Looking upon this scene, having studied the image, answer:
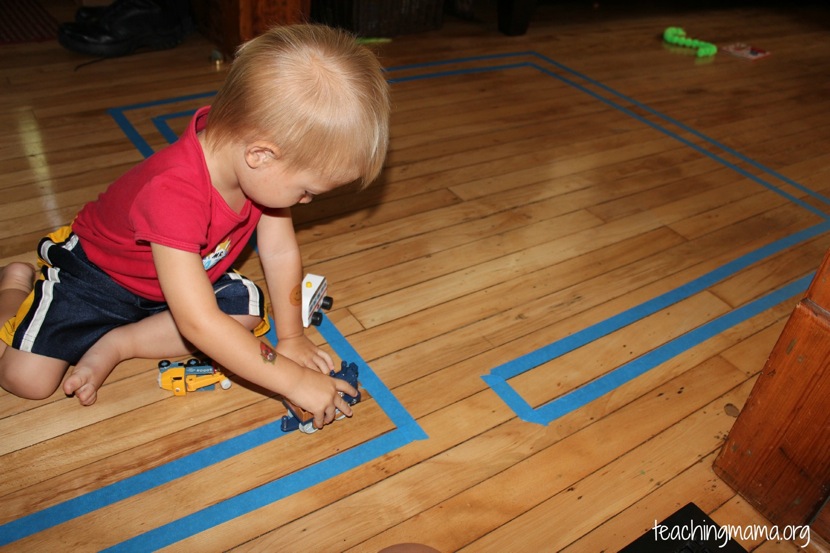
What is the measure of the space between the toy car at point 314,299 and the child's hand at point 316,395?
33cm

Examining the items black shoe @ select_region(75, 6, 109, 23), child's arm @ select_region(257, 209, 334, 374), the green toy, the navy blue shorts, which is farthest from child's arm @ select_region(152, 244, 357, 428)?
the green toy

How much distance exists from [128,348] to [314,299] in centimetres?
42

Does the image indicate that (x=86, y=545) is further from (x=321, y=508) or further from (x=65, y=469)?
(x=321, y=508)

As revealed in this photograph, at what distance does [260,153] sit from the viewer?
42.8 inches

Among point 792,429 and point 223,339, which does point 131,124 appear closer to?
point 223,339

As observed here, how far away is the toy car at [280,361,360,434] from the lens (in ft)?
4.35

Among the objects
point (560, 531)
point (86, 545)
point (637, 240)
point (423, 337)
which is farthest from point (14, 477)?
point (637, 240)

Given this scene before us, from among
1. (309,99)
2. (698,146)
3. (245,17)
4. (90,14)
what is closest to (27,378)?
(309,99)

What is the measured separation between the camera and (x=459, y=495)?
1293 millimetres

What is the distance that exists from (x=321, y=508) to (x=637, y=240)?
53.8 inches

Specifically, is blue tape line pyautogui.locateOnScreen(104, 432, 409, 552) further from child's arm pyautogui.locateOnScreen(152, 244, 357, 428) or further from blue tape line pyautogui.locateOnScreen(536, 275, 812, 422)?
blue tape line pyautogui.locateOnScreen(536, 275, 812, 422)

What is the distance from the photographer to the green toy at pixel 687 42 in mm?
3922

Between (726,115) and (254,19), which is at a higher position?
(254,19)

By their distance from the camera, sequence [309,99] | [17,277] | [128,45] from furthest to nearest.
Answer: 1. [128,45]
2. [17,277]
3. [309,99]
